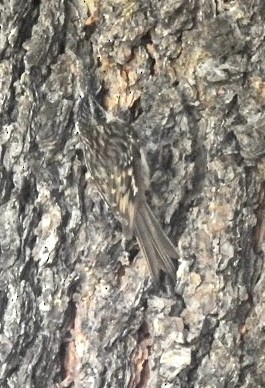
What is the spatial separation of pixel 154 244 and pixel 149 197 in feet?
0.31

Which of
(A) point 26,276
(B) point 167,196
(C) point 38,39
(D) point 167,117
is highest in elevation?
(C) point 38,39

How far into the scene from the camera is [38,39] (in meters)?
1.41

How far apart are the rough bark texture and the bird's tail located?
20 millimetres

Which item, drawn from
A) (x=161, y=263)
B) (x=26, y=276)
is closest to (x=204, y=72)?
(x=161, y=263)

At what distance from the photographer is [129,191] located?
1511 millimetres

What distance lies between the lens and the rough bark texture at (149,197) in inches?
53.7

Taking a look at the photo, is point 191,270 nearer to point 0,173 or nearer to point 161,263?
point 161,263

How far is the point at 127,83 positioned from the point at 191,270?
38 cm

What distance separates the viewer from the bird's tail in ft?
4.68

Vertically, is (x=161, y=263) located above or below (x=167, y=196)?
below

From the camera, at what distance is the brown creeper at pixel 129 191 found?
1421 mm

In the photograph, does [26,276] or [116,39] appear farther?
[26,276]

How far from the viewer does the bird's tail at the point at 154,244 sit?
1.43m

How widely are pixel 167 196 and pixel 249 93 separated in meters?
0.25
